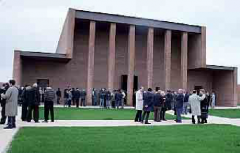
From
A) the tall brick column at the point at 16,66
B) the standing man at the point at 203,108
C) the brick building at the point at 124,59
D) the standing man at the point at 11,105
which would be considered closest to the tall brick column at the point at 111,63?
the brick building at the point at 124,59

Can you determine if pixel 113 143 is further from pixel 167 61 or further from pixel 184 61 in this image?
pixel 184 61

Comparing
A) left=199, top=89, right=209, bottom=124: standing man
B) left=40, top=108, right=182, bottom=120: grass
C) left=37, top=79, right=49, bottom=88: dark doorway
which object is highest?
left=37, top=79, right=49, bottom=88: dark doorway

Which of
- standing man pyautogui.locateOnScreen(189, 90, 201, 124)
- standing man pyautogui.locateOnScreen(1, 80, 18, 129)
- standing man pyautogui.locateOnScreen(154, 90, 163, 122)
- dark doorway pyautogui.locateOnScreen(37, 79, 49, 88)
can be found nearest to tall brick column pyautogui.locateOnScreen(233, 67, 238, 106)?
dark doorway pyautogui.locateOnScreen(37, 79, 49, 88)

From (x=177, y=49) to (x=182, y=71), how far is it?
4387 millimetres

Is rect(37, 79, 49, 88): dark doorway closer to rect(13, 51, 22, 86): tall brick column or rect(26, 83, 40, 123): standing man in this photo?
rect(13, 51, 22, 86): tall brick column

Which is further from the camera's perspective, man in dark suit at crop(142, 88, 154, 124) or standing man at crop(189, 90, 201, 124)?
standing man at crop(189, 90, 201, 124)

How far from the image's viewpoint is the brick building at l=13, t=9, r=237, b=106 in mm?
29469

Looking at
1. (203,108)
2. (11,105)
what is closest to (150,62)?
(203,108)

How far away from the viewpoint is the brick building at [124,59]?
1160 inches

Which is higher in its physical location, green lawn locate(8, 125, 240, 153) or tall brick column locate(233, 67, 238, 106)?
tall brick column locate(233, 67, 238, 106)

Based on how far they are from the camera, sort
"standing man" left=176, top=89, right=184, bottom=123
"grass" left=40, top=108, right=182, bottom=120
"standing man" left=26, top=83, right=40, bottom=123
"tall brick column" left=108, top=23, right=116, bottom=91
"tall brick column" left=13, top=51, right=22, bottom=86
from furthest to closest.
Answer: "tall brick column" left=108, top=23, right=116, bottom=91, "tall brick column" left=13, top=51, right=22, bottom=86, "grass" left=40, top=108, right=182, bottom=120, "standing man" left=176, top=89, right=184, bottom=123, "standing man" left=26, top=83, right=40, bottom=123

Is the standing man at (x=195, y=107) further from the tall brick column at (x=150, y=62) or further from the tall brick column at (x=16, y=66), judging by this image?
the tall brick column at (x=16, y=66)

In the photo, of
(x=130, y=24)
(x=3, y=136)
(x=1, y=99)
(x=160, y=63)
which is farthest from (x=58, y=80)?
(x=3, y=136)

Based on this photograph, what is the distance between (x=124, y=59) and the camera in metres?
33.9
